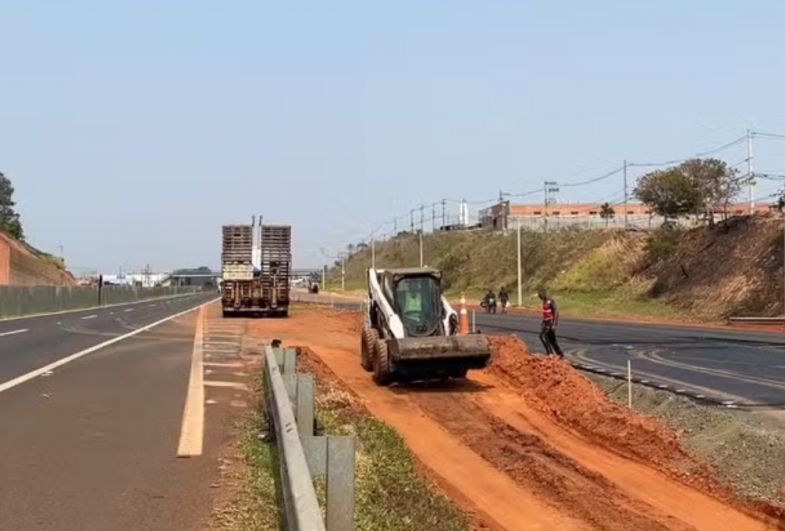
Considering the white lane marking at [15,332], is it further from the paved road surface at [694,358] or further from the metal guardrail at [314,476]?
the metal guardrail at [314,476]

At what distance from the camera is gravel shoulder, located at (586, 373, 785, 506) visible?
12.1 metres

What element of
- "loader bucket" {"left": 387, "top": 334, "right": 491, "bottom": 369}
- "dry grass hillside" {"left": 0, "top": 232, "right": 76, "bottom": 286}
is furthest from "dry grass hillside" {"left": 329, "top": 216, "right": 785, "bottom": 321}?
"dry grass hillside" {"left": 0, "top": 232, "right": 76, "bottom": 286}

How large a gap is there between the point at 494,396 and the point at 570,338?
52.0 feet

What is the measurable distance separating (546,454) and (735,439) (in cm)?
244

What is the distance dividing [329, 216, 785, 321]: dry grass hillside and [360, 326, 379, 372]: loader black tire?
110ft

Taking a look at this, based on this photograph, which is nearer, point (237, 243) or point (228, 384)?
point (228, 384)

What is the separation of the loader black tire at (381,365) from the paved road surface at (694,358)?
16.5 feet

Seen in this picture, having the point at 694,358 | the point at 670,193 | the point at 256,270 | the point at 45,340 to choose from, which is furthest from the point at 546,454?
the point at 670,193

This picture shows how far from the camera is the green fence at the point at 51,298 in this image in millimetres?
53062

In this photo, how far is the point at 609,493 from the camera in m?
11.8

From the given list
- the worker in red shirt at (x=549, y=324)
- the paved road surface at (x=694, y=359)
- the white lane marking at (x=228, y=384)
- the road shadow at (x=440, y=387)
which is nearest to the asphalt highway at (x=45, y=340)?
the white lane marking at (x=228, y=384)

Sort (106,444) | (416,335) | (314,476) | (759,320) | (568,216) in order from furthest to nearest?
1. (568,216)
2. (759,320)
3. (416,335)
4. (106,444)
5. (314,476)

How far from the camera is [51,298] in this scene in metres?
63.0

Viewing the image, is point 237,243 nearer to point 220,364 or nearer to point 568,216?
point 220,364
